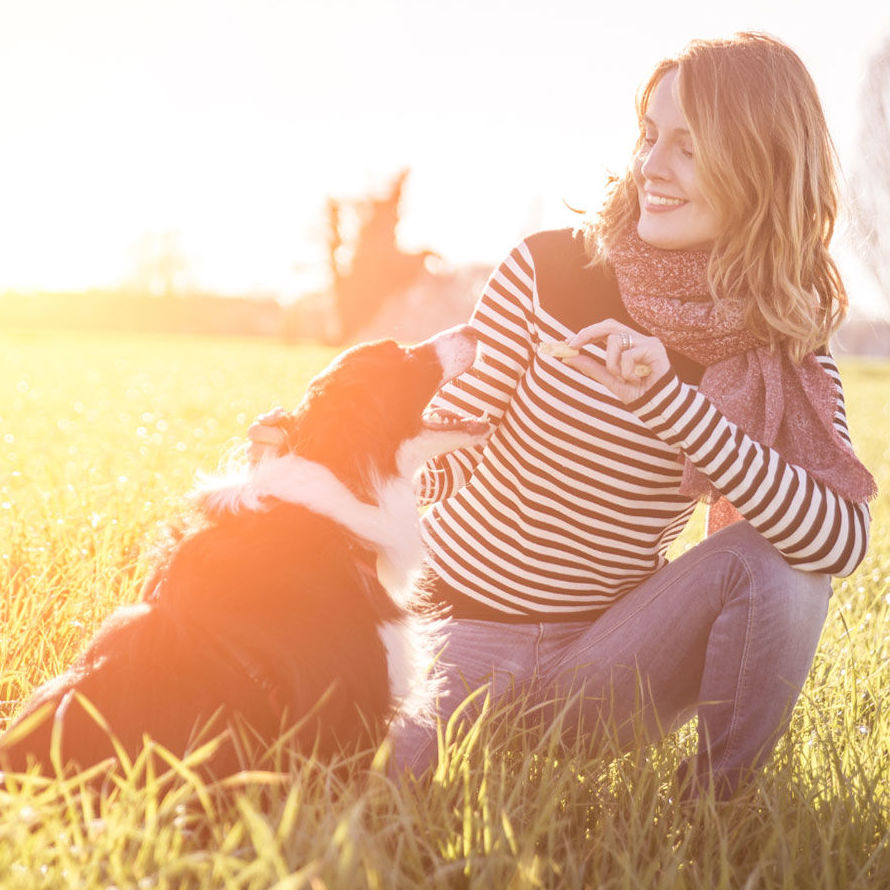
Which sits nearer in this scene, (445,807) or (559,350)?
(445,807)

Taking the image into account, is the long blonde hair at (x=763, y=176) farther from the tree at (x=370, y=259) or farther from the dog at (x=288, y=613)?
the tree at (x=370, y=259)

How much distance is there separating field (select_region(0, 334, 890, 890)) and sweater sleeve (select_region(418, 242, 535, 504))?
39.9 inches

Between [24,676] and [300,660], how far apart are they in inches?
49.9

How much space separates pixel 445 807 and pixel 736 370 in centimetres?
163

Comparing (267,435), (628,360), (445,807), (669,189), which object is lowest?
(445,807)

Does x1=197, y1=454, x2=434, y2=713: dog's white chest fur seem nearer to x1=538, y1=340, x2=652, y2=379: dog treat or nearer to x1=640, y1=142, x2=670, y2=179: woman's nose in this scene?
x1=538, y1=340, x2=652, y2=379: dog treat

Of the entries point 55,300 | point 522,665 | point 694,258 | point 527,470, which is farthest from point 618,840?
point 55,300

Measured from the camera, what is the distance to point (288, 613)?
2352 mm

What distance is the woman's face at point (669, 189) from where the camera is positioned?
3072mm

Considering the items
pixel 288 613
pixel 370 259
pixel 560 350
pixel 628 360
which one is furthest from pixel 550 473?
pixel 370 259

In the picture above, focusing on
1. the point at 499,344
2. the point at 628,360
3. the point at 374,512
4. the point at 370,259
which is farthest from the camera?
the point at 370,259

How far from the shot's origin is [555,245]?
330cm

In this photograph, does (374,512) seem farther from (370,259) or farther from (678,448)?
(370,259)

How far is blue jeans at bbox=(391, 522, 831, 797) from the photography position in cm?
281
